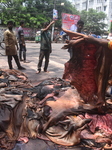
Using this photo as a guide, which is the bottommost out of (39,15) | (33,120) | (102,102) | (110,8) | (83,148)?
(83,148)

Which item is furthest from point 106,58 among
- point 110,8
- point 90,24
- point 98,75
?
point 110,8

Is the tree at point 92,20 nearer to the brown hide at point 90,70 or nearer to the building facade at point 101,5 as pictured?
the building facade at point 101,5

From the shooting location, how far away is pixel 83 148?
2.77 meters

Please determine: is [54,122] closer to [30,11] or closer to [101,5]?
[30,11]

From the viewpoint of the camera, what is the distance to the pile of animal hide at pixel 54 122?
287 cm

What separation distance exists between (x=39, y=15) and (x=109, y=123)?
1171 inches

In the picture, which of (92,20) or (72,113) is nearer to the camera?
Answer: (72,113)

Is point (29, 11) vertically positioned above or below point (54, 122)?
above

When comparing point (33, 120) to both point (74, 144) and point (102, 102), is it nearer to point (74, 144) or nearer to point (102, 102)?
point (74, 144)

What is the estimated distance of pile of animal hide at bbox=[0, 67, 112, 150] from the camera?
2.87 metres

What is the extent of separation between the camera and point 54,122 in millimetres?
3133

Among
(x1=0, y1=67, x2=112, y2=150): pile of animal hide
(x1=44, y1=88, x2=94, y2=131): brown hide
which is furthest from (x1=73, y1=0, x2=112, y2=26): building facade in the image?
(x1=0, y1=67, x2=112, y2=150): pile of animal hide

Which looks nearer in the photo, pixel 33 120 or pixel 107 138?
pixel 107 138

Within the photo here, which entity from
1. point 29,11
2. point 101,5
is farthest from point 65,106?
point 101,5
